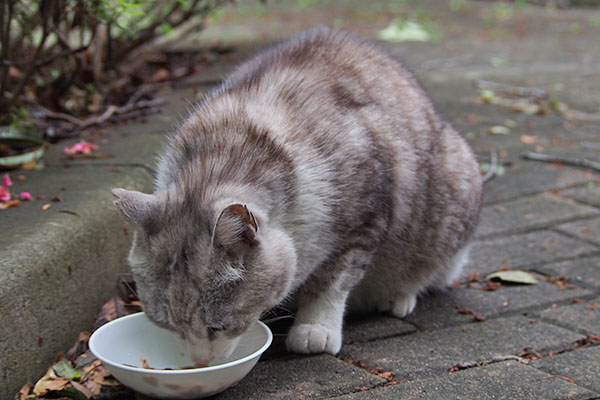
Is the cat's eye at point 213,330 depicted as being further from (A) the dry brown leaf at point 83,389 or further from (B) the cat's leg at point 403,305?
(B) the cat's leg at point 403,305

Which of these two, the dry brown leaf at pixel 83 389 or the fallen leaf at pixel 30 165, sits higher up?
the fallen leaf at pixel 30 165

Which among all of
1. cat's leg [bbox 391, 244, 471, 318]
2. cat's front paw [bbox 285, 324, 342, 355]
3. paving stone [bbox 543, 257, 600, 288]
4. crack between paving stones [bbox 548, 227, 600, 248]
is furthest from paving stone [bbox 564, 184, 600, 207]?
cat's front paw [bbox 285, 324, 342, 355]

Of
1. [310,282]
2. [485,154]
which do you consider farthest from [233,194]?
[485,154]

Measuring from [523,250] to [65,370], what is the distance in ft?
6.99

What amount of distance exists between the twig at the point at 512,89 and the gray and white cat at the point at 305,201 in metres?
3.07

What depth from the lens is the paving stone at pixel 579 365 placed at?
82.6 inches

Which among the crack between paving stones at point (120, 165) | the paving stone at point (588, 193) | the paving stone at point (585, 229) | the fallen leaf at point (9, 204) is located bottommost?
the paving stone at point (585, 229)

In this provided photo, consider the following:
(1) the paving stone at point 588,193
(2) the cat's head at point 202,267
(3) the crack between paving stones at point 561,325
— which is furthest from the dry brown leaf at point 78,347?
(1) the paving stone at point 588,193

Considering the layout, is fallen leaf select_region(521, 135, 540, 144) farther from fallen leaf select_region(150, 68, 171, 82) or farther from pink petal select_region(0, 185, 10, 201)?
pink petal select_region(0, 185, 10, 201)

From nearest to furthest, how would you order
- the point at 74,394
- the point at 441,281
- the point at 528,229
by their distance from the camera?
1. the point at 74,394
2. the point at 441,281
3. the point at 528,229

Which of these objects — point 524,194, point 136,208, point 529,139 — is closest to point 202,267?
point 136,208

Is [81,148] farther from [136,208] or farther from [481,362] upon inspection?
[481,362]

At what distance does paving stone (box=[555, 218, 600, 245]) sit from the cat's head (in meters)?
1.96

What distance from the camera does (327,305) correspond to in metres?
2.47
